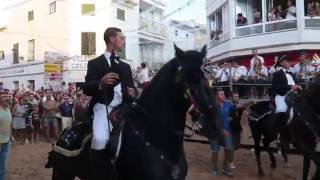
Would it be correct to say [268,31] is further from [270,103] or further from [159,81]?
[159,81]

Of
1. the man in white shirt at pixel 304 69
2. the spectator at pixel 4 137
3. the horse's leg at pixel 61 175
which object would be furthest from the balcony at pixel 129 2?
the horse's leg at pixel 61 175

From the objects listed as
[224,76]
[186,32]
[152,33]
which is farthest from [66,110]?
[186,32]

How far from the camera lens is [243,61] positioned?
30.9 m

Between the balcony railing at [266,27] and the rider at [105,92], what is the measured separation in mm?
23591

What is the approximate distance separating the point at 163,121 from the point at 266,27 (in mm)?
25121

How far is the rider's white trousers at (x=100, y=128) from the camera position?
5.75 m

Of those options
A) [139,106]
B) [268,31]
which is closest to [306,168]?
[139,106]

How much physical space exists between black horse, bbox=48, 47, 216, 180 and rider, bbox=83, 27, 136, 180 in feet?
0.85

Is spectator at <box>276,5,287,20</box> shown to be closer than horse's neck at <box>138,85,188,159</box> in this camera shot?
No

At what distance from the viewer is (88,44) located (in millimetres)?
41812

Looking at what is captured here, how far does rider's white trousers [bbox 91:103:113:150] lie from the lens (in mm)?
5746

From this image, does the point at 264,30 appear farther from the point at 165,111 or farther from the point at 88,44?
the point at 165,111

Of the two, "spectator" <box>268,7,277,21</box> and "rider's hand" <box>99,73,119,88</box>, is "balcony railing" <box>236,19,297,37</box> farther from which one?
"rider's hand" <box>99,73,119,88</box>

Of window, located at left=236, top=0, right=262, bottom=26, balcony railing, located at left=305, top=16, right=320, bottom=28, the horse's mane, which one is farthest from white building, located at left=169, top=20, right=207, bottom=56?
the horse's mane
